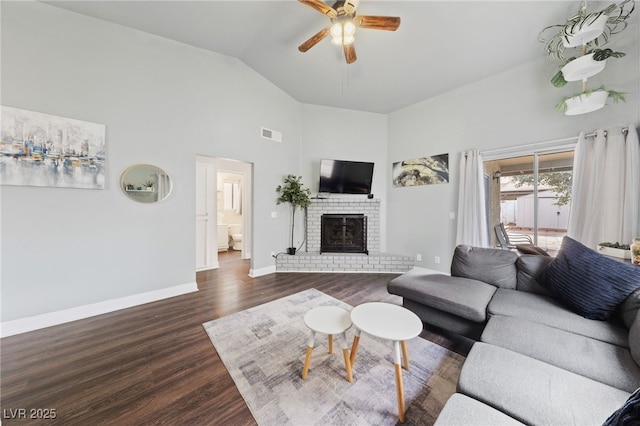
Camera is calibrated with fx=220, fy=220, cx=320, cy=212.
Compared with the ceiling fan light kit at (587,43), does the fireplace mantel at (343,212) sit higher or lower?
lower

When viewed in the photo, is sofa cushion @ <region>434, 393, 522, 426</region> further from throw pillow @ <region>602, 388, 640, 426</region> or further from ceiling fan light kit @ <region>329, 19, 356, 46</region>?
ceiling fan light kit @ <region>329, 19, 356, 46</region>

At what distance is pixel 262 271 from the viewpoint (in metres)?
3.94

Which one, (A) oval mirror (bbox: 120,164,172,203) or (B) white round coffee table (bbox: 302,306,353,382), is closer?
(B) white round coffee table (bbox: 302,306,353,382)

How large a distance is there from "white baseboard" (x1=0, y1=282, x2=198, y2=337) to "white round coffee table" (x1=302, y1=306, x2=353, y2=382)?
232 cm

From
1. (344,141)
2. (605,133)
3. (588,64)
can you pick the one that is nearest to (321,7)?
(588,64)

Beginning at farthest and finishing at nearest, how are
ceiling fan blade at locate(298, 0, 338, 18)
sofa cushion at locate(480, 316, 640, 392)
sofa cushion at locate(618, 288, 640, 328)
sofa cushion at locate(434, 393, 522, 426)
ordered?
ceiling fan blade at locate(298, 0, 338, 18), sofa cushion at locate(618, 288, 640, 328), sofa cushion at locate(480, 316, 640, 392), sofa cushion at locate(434, 393, 522, 426)

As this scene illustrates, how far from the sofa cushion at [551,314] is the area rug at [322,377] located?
0.57m

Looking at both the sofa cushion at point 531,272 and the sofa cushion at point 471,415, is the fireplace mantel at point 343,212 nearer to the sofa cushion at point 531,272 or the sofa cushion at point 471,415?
the sofa cushion at point 531,272

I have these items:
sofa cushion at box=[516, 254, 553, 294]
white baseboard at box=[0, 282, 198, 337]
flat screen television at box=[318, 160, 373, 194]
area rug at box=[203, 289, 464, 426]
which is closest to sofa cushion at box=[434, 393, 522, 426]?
area rug at box=[203, 289, 464, 426]

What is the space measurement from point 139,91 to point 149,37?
2.35 feet

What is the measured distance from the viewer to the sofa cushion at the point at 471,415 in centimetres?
83

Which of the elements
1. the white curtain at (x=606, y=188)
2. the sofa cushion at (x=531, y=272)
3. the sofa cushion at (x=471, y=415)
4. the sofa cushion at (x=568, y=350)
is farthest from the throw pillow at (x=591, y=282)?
the sofa cushion at (x=471, y=415)

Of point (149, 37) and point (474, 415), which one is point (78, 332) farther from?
point (149, 37)

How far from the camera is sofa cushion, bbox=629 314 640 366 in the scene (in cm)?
116
